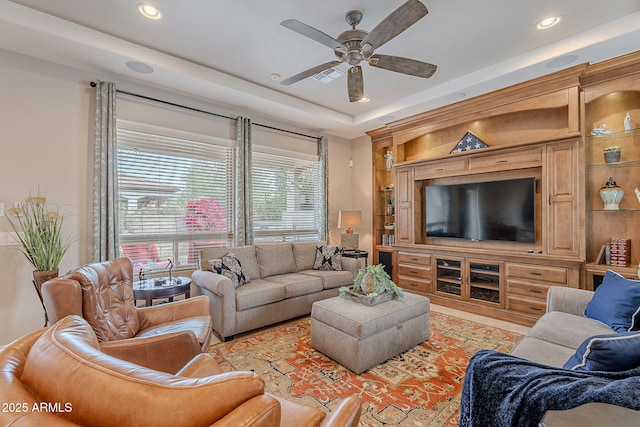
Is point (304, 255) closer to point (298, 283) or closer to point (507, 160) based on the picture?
point (298, 283)

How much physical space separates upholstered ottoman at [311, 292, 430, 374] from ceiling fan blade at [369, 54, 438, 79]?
84.5 inches

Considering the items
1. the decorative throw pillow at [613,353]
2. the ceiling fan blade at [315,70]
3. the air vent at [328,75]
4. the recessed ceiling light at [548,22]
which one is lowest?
the decorative throw pillow at [613,353]

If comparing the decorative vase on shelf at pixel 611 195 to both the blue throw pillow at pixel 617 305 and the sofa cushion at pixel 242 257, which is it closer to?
the blue throw pillow at pixel 617 305

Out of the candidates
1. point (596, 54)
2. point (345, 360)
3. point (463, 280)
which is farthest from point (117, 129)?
point (596, 54)

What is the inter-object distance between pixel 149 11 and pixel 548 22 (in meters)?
3.53

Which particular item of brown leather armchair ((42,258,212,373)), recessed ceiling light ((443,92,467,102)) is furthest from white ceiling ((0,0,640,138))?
brown leather armchair ((42,258,212,373))

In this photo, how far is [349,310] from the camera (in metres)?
2.61

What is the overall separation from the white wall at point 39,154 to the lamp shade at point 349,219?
3.65 m

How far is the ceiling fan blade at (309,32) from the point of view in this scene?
2066mm

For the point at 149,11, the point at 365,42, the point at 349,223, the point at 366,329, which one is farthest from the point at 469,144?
the point at 149,11

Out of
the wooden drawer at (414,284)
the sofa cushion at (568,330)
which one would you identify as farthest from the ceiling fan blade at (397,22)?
the wooden drawer at (414,284)

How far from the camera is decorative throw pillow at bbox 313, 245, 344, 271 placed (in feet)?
14.4

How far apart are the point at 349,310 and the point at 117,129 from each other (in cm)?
333

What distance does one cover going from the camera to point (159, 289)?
2.86 metres
